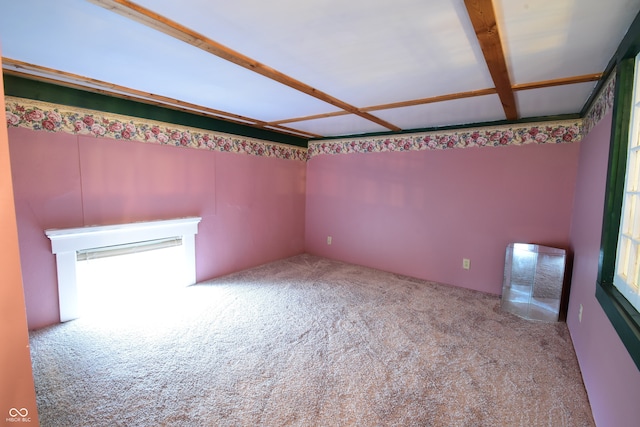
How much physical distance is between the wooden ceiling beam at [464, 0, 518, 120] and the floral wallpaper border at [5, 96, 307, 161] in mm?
2846

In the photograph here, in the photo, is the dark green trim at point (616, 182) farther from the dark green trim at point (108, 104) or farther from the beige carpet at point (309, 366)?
the dark green trim at point (108, 104)

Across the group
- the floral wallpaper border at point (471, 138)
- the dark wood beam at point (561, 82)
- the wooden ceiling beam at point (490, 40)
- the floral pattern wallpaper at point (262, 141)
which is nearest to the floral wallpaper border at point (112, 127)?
the floral pattern wallpaper at point (262, 141)

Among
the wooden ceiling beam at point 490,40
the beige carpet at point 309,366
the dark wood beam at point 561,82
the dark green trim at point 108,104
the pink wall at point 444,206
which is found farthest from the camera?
the pink wall at point 444,206

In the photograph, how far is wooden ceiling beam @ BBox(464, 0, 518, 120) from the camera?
3.80 ft

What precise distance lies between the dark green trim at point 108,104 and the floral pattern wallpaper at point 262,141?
0.05 metres

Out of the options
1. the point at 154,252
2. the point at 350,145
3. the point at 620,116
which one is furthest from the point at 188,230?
the point at 620,116

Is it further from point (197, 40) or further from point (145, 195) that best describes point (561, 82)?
point (145, 195)

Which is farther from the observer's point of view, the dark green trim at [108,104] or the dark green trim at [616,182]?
the dark green trim at [108,104]

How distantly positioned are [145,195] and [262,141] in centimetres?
170

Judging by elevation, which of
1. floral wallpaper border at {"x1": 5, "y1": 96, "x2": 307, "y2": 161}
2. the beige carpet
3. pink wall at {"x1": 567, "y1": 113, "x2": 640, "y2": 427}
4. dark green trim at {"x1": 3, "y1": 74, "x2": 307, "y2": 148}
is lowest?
the beige carpet

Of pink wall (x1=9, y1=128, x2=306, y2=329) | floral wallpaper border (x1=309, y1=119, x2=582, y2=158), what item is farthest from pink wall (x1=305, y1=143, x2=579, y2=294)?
pink wall (x1=9, y1=128, x2=306, y2=329)

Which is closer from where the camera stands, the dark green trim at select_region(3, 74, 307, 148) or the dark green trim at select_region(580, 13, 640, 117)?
the dark green trim at select_region(580, 13, 640, 117)

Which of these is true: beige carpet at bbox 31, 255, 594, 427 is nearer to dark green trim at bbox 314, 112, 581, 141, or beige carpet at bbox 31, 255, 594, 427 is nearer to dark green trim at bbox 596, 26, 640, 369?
dark green trim at bbox 596, 26, 640, 369

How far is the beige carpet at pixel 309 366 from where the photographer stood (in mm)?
1540
